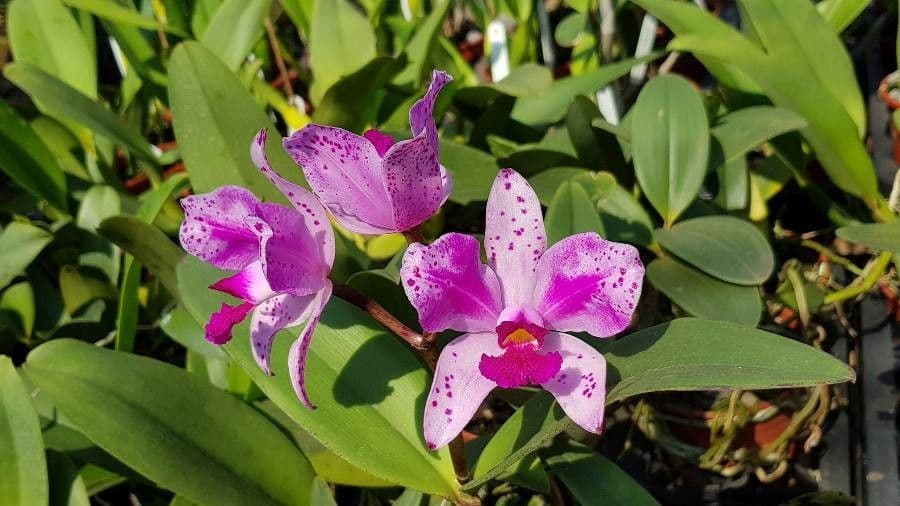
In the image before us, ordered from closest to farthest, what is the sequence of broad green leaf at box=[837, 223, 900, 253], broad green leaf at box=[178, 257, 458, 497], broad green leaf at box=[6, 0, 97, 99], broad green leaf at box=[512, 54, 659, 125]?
broad green leaf at box=[178, 257, 458, 497] < broad green leaf at box=[837, 223, 900, 253] < broad green leaf at box=[512, 54, 659, 125] < broad green leaf at box=[6, 0, 97, 99]

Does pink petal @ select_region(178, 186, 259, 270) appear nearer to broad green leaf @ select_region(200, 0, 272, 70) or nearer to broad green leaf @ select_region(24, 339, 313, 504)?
broad green leaf @ select_region(24, 339, 313, 504)

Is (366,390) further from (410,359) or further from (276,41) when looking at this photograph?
(276,41)

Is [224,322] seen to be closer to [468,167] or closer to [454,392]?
[454,392]

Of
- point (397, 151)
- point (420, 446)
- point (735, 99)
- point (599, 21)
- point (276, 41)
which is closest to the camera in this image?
Result: point (397, 151)

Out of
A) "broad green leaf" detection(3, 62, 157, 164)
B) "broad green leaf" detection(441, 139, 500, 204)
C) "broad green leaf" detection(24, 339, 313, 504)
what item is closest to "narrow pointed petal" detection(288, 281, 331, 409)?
"broad green leaf" detection(24, 339, 313, 504)

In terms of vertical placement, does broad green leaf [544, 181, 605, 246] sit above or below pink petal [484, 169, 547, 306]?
below

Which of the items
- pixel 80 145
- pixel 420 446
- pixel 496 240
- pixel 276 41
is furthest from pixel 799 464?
pixel 80 145
